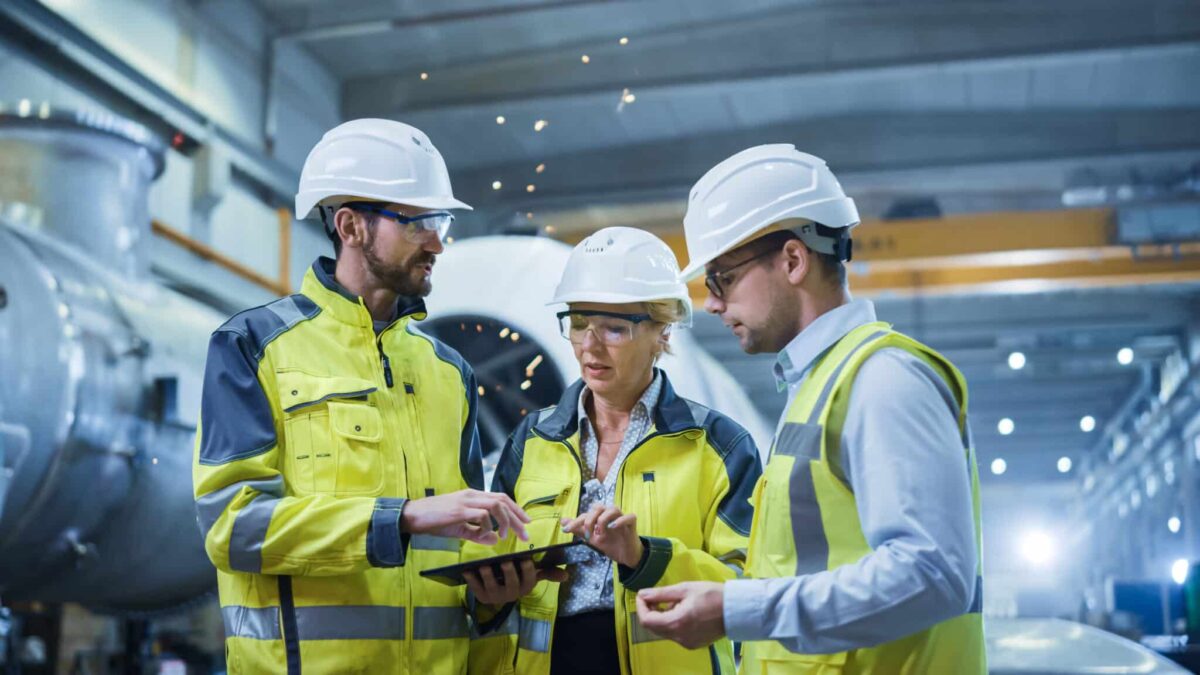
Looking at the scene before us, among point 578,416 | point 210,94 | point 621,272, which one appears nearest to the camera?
point 578,416

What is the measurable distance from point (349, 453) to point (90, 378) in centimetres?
351

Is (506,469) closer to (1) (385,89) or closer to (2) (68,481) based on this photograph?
(2) (68,481)

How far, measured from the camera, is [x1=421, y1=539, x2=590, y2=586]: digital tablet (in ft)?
8.13

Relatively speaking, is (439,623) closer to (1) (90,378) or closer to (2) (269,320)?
(2) (269,320)

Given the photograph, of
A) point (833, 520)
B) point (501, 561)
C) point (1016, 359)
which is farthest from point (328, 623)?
point (1016, 359)

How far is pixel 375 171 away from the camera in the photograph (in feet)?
9.27

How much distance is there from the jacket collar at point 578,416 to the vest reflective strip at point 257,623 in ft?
2.62

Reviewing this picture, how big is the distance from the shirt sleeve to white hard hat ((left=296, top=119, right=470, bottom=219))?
1.27 m

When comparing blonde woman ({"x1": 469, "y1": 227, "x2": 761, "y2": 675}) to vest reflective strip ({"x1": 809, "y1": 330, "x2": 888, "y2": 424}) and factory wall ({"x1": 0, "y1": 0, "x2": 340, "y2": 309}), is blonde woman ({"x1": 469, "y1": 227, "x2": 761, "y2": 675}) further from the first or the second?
factory wall ({"x1": 0, "y1": 0, "x2": 340, "y2": 309})

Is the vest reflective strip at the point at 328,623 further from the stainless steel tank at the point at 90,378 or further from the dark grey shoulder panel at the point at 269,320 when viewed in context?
the stainless steel tank at the point at 90,378

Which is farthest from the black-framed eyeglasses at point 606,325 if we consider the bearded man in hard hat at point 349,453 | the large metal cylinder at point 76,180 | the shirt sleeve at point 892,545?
the large metal cylinder at point 76,180

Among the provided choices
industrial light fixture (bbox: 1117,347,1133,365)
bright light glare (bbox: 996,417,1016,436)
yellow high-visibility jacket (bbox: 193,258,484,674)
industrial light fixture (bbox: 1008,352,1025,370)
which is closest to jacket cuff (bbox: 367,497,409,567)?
yellow high-visibility jacket (bbox: 193,258,484,674)

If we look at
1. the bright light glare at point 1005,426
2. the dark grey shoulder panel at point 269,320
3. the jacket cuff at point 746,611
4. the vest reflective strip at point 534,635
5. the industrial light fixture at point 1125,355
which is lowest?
the vest reflective strip at point 534,635

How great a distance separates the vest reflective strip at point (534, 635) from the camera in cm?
281
